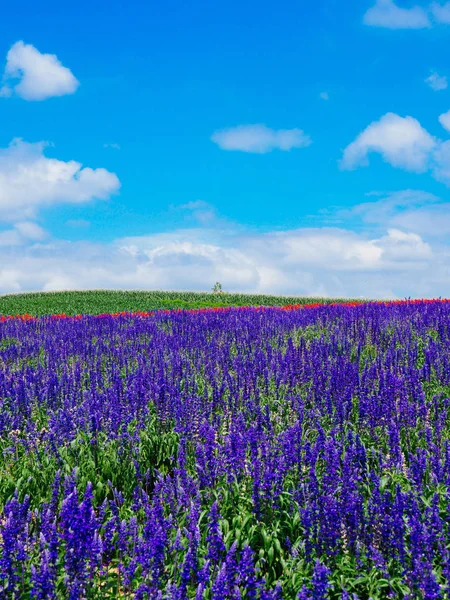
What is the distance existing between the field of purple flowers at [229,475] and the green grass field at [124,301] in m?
24.2

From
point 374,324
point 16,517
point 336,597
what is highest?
point 374,324

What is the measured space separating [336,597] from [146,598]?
4.52 feet

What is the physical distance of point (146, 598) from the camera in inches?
120

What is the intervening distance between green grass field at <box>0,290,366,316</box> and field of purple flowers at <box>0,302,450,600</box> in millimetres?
24201

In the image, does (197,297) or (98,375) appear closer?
(98,375)

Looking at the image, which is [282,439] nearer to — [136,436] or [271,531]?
[271,531]

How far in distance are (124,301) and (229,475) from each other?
1581 inches

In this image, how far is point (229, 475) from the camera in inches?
175

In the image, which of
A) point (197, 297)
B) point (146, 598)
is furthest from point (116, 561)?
point (197, 297)

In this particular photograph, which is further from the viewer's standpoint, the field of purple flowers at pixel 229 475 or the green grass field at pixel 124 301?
the green grass field at pixel 124 301

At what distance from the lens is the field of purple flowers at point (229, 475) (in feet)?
10.0

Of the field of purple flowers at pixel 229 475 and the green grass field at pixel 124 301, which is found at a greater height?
the green grass field at pixel 124 301

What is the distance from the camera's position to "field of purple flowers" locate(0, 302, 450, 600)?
10.0 feet

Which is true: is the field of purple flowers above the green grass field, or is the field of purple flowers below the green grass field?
below
